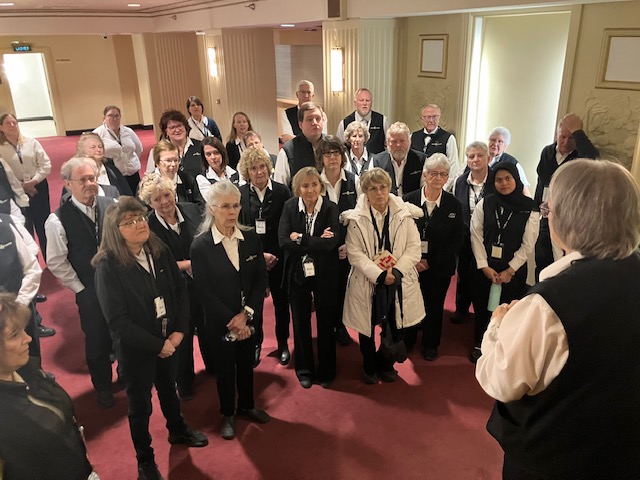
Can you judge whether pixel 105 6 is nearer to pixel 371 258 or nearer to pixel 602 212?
pixel 371 258

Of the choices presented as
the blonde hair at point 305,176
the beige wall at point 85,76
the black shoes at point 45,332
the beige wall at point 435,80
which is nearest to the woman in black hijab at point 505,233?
the blonde hair at point 305,176

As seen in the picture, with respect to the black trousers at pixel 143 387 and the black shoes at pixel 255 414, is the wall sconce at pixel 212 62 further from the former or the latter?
the black trousers at pixel 143 387

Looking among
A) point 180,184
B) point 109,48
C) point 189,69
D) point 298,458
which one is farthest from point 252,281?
point 109,48

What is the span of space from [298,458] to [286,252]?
1.26 m

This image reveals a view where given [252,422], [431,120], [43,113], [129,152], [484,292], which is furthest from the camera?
[43,113]

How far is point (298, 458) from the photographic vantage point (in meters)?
2.75

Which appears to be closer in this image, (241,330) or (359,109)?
(241,330)

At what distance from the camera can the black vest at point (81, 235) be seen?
9.53 ft

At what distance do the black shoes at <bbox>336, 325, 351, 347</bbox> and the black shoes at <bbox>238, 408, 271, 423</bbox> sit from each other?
1.02m

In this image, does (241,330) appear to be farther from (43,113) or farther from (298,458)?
(43,113)

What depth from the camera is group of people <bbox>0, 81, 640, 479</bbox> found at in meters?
1.25

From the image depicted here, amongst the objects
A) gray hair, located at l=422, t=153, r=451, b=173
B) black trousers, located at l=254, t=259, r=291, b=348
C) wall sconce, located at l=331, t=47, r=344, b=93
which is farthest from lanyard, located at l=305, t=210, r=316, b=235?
wall sconce, located at l=331, t=47, r=344, b=93

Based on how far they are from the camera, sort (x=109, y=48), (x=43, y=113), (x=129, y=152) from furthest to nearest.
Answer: (x=43, y=113) → (x=109, y=48) → (x=129, y=152)

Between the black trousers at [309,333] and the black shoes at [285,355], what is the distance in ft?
0.81
